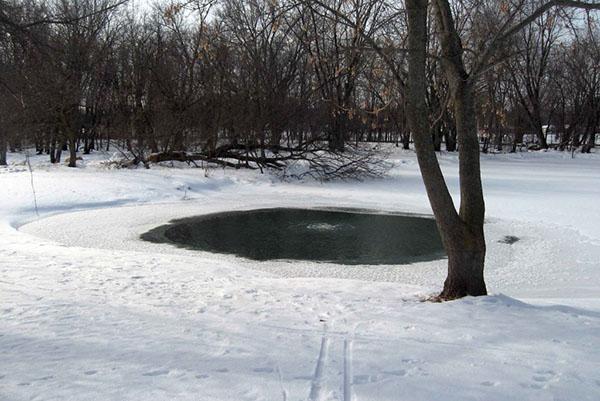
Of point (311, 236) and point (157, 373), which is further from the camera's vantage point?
point (311, 236)

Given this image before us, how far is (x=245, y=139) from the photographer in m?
24.8

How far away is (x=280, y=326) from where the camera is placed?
17.1 feet

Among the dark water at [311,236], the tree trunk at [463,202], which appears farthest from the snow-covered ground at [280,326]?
the dark water at [311,236]

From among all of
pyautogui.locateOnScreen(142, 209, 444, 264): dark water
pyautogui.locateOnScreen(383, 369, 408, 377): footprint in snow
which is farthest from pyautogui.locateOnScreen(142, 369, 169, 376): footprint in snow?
pyautogui.locateOnScreen(142, 209, 444, 264): dark water

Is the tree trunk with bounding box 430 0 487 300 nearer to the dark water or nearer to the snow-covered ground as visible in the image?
the snow-covered ground

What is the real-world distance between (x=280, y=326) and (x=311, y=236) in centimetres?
704

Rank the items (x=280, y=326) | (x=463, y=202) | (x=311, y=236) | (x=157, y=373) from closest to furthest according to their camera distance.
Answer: (x=157, y=373) < (x=280, y=326) < (x=463, y=202) < (x=311, y=236)

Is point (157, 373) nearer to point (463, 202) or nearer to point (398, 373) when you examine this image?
point (398, 373)

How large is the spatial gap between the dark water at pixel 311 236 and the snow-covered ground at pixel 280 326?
0.68 m

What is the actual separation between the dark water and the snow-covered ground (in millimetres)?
682

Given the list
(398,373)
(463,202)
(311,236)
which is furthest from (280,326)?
(311,236)

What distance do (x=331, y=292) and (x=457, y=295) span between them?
155 centimetres

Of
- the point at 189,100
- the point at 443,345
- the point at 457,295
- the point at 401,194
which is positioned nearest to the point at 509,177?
the point at 401,194

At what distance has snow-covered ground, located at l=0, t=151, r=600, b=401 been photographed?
3.67 meters
